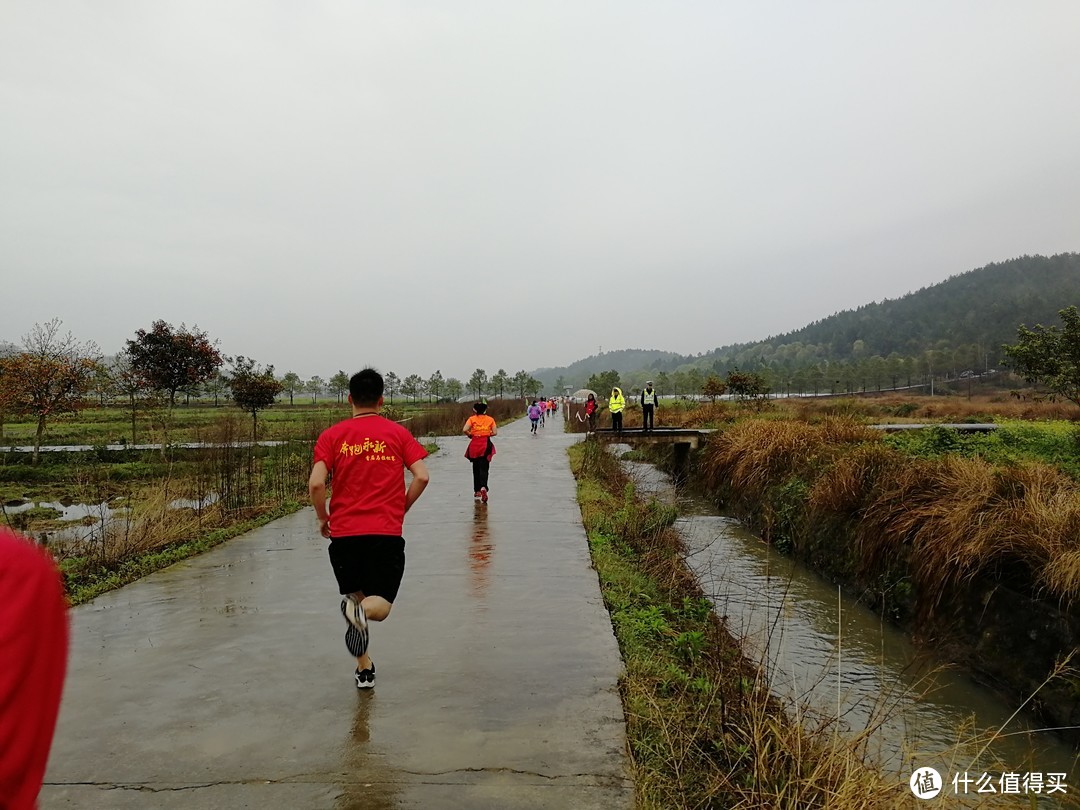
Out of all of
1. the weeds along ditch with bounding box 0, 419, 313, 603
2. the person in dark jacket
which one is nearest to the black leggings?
the weeds along ditch with bounding box 0, 419, 313, 603

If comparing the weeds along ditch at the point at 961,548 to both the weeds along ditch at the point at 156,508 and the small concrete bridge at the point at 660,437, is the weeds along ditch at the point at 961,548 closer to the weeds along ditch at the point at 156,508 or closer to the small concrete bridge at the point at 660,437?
the small concrete bridge at the point at 660,437

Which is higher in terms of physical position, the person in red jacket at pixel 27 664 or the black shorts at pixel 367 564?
the person in red jacket at pixel 27 664

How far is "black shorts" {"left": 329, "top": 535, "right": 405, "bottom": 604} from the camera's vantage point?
153 inches

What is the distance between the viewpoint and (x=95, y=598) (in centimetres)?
596

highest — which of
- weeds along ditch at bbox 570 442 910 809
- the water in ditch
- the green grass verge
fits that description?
the green grass verge

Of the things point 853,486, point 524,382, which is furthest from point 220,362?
point 524,382

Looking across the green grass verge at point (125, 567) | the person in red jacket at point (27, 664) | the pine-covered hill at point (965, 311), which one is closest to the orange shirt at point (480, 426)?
the green grass verge at point (125, 567)

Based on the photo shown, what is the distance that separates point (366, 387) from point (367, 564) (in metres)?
1.03

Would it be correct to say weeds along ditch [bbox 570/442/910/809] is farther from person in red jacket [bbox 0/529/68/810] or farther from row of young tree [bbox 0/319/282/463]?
row of young tree [bbox 0/319/282/463]

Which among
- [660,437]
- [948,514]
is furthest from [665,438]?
[948,514]

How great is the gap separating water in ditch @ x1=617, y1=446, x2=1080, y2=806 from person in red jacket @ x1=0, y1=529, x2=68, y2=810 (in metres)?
2.83

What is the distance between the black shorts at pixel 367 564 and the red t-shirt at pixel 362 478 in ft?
0.17

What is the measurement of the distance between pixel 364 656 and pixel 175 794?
1.19 meters

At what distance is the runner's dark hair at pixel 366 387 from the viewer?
4051 mm
